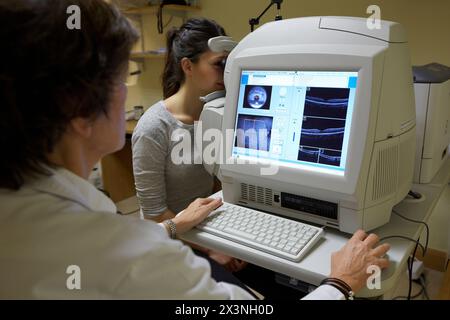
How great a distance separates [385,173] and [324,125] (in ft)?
0.70

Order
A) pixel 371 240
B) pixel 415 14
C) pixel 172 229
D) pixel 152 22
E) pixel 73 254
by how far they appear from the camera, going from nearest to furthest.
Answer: pixel 73 254 < pixel 371 240 < pixel 172 229 < pixel 415 14 < pixel 152 22

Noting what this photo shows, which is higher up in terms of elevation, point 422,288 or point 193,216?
point 193,216

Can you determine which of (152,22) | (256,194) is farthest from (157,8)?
(256,194)

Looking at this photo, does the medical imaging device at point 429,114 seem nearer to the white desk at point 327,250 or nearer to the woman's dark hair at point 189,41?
the white desk at point 327,250

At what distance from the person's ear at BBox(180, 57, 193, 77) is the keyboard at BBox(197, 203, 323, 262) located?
64 cm

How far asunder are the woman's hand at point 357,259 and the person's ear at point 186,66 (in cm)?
92

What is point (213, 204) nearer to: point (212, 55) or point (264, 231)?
point (264, 231)

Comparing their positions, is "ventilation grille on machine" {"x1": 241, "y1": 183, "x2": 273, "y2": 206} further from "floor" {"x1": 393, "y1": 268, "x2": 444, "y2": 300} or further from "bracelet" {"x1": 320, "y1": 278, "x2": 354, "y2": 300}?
"floor" {"x1": 393, "y1": 268, "x2": 444, "y2": 300}

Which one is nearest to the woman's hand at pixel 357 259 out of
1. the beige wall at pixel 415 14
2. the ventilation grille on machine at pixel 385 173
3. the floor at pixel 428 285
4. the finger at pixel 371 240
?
the finger at pixel 371 240

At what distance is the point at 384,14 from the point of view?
2.18 m

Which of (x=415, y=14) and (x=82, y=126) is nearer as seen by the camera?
(x=82, y=126)

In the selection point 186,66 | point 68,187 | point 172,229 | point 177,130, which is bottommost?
point 172,229

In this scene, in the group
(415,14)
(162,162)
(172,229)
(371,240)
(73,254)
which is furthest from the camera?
(415,14)
